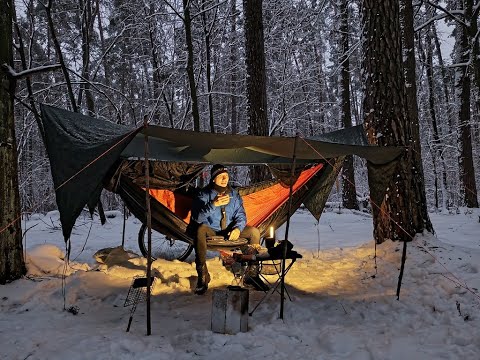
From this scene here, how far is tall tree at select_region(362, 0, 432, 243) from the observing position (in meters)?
4.29

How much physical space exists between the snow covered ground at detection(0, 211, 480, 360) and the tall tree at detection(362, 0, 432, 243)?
9.3 inches

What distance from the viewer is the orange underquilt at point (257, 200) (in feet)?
15.7

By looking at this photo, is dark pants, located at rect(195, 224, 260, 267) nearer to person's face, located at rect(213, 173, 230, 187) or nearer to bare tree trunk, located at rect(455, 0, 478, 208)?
person's face, located at rect(213, 173, 230, 187)

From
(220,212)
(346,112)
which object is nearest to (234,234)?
(220,212)

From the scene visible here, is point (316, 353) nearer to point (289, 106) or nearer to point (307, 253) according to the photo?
point (307, 253)

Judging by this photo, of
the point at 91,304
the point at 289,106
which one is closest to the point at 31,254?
the point at 91,304

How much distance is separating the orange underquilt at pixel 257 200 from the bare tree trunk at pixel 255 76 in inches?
47.1

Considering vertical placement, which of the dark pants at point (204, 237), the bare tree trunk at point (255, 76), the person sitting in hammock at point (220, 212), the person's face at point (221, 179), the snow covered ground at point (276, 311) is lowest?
the snow covered ground at point (276, 311)

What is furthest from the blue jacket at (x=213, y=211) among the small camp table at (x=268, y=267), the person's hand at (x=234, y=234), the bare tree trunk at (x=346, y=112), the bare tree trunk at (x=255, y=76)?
the bare tree trunk at (x=346, y=112)

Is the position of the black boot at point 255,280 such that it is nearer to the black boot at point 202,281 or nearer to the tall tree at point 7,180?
the black boot at point 202,281

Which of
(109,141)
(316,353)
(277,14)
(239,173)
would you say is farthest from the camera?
(239,173)

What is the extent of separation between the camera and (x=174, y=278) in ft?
13.1

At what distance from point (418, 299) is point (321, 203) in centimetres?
199

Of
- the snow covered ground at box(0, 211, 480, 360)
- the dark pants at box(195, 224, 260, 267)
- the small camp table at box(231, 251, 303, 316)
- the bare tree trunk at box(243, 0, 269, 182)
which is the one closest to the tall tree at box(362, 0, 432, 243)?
the snow covered ground at box(0, 211, 480, 360)
